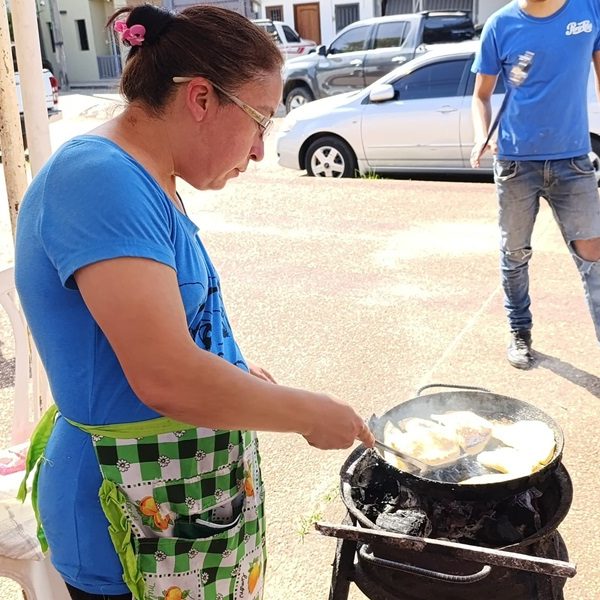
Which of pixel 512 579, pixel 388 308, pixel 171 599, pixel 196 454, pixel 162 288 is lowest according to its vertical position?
pixel 388 308

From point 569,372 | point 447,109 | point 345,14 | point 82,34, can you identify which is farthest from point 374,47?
point 82,34

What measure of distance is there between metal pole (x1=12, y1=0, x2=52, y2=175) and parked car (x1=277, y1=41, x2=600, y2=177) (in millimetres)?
6086

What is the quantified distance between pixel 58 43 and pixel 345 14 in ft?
44.9

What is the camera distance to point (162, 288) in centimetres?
117

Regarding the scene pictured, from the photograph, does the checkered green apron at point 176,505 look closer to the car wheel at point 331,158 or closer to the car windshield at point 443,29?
the car wheel at point 331,158

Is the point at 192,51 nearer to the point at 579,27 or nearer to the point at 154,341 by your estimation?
the point at 154,341

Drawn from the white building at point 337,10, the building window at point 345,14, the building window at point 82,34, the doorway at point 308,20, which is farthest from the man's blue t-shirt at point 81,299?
the building window at point 82,34

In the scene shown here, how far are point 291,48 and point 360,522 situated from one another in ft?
63.6

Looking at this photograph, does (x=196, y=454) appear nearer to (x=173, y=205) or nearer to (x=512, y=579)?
(x=173, y=205)

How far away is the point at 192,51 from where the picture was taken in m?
1.31

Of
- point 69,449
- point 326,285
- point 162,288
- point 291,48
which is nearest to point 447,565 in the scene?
point 69,449

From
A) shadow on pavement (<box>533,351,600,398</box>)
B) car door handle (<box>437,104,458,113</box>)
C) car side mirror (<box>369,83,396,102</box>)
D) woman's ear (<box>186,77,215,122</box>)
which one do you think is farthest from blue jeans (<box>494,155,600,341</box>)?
car side mirror (<box>369,83,396,102</box>)

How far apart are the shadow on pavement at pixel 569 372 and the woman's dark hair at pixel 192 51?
3.20 meters

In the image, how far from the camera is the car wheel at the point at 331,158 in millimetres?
9406
